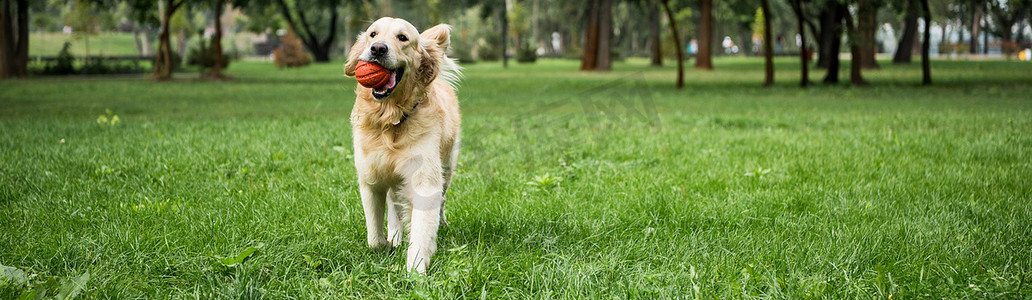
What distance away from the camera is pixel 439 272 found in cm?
332

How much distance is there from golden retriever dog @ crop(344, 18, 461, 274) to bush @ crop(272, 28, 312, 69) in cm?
4292

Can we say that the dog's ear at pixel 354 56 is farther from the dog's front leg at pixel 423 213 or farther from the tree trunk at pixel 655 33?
the tree trunk at pixel 655 33

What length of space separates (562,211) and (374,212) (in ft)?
4.67

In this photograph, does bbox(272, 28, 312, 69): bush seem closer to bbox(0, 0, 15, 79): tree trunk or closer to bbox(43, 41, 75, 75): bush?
bbox(43, 41, 75, 75): bush

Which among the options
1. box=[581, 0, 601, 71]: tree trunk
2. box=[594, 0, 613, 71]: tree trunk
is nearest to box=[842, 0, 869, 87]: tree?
box=[594, 0, 613, 71]: tree trunk

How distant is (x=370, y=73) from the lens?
3.16 metres

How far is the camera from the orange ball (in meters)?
3.16

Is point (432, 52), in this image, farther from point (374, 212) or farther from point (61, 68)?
point (61, 68)

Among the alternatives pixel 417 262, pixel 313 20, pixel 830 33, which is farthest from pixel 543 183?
pixel 313 20

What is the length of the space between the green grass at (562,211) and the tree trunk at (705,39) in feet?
91.4

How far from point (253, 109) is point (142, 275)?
1063 centimetres

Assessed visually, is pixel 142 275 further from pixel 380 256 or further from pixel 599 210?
pixel 599 210

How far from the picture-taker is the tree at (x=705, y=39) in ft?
121

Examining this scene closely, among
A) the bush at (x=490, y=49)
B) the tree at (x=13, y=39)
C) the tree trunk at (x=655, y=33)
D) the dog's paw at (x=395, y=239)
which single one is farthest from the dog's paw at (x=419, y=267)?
the bush at (x=490, y=49)
